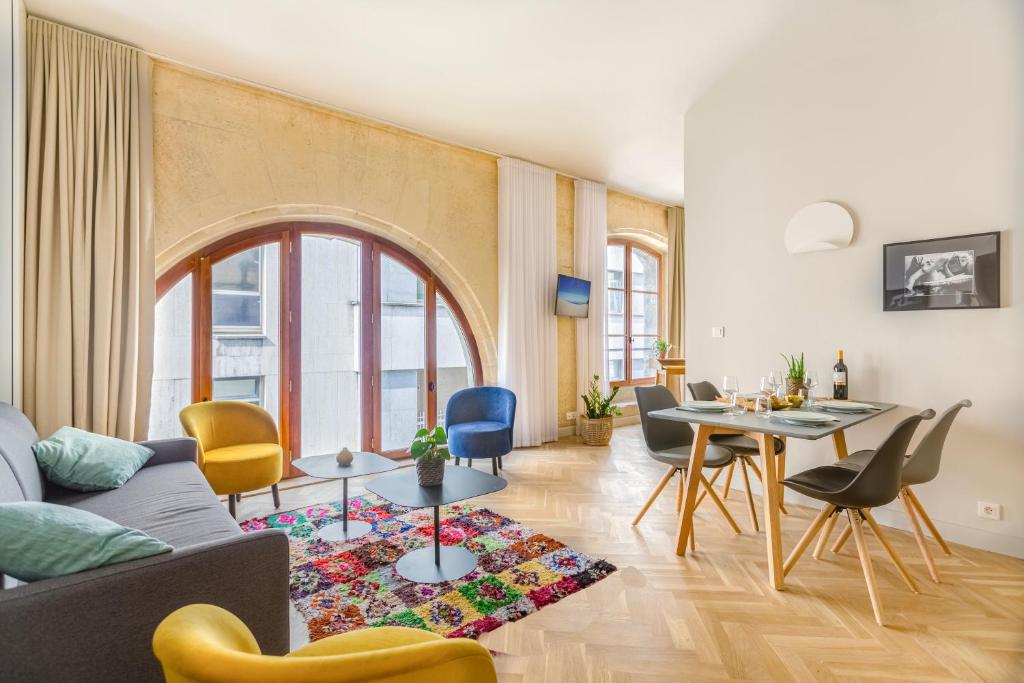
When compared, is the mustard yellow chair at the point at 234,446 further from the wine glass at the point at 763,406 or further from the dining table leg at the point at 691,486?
the wine glass at the point at 763,406

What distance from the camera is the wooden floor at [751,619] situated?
6.24 feet

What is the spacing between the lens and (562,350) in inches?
245

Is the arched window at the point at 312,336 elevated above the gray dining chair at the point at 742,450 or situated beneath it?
elevated above

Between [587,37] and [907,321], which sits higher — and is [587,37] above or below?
above

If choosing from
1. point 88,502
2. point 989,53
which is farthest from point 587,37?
point 88,502

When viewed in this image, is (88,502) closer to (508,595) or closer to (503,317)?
(508,595)

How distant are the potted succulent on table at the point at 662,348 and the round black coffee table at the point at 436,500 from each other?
4.89 metres

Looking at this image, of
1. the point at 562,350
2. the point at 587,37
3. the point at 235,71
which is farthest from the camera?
the point at 562,350

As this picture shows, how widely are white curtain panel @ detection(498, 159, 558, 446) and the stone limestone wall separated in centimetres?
15

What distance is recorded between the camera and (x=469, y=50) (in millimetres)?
3568

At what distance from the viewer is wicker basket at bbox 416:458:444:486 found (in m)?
2.72

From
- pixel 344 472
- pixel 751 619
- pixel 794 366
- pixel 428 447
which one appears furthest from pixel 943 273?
pixel 344 472

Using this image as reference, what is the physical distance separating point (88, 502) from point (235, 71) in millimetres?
3109

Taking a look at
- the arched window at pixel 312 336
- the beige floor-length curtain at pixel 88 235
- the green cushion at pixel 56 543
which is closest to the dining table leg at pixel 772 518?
the green cushion at pixel 56 543
